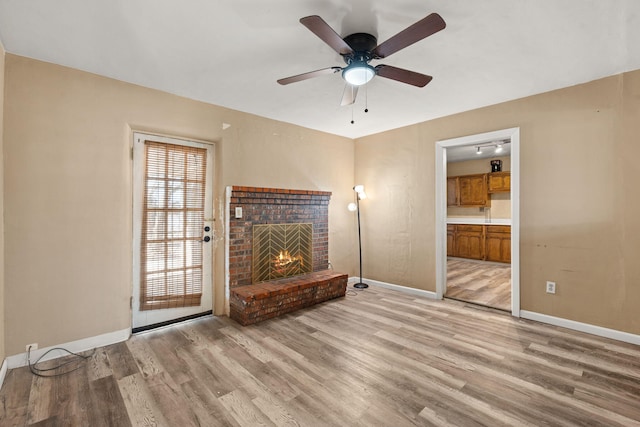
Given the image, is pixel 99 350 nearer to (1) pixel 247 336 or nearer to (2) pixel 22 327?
(2) pixel 22 327

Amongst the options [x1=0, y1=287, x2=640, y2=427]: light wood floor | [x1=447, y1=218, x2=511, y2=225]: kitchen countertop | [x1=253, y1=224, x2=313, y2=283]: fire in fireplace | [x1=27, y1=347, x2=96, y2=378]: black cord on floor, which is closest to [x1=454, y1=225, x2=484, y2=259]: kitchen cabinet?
[x1=447, y1=218, x2=511, y2=225]: kitchen countertop

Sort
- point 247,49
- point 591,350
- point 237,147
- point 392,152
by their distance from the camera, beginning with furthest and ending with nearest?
1. point 392,152
2. point 237,147
3. point 591,350
4. point 247,49

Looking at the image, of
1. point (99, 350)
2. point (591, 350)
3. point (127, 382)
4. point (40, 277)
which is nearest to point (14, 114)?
point (40, 277)

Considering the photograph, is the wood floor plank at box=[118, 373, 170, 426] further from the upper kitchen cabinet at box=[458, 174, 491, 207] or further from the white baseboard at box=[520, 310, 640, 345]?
the upper kitchen cabinet at box=[458, 174, 491, 207]

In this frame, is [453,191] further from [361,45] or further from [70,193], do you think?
[70,193]

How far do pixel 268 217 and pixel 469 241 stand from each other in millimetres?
5248

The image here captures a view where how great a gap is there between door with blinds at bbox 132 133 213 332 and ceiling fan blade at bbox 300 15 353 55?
2.16 m

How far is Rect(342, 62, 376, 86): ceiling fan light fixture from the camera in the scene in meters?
2.12

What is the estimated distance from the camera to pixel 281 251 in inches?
156

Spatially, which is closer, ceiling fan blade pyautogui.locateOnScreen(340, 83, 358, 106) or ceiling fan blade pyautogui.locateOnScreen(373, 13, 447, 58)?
ceiling fan blade pyautogui.locateOnScreen(373, 13, 447, 58)

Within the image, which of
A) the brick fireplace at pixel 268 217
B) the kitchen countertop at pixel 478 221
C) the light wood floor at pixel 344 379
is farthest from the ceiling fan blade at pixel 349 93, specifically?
the kitchen countertop at pixel 478 221

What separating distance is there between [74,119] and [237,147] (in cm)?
155

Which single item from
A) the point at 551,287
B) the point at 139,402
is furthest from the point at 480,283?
the point at 139,402

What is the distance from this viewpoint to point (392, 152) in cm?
453
